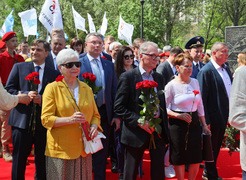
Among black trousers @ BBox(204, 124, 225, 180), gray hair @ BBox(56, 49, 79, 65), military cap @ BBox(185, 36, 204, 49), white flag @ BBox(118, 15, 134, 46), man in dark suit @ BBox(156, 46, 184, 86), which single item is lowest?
black trousers @ BBox(204, 124, 225, 180)

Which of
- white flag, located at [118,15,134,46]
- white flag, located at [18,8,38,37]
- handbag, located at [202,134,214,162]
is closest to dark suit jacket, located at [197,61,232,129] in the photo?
handbag, located at [202,134,214,162]

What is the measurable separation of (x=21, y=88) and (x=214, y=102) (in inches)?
133

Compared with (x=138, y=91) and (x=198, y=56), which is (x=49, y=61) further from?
(x=198, y=56)

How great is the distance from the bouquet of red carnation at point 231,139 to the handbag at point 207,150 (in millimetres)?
799

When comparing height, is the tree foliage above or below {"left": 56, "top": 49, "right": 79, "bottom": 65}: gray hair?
above

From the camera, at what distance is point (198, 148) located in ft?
16.6

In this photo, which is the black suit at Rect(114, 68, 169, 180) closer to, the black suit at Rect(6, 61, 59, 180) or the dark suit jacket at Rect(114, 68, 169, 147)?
the dark suit jacket at Rect(114, 68, 169, 147)

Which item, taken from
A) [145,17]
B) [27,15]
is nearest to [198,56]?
[27,15]

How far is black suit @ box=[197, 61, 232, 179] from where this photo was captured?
19.0 feet

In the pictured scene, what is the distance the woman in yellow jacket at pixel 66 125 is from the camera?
3.72 metres

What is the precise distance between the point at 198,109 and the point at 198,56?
2.52m

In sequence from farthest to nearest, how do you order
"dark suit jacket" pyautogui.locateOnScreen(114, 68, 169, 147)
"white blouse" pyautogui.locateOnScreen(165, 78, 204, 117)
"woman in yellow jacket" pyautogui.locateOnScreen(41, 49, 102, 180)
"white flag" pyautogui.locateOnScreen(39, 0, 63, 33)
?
"white flag" pyautogui.locateOnScreen(39, 0, 63, 33) < "white blouse" pyautogui.locateOnScreen(165, 78, 204, 117) < "dark suit jacket" pyautogui.locateOnScreen(114, 68, 169, 147) < "woman in yellow jacket" pyautogui.locateOnScreen(41, 49, 102, 180)

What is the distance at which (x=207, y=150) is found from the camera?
5117 millimetres

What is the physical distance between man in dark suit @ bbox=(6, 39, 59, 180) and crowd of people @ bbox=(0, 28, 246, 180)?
0.01m
